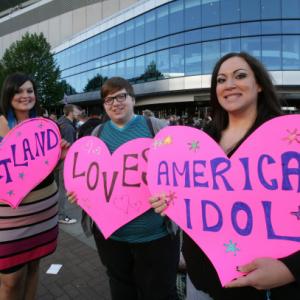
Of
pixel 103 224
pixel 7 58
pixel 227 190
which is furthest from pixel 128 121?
pixel 7 58

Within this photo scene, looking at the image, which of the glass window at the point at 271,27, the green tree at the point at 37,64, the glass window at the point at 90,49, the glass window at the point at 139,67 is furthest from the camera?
the glass window at the point at 90,49

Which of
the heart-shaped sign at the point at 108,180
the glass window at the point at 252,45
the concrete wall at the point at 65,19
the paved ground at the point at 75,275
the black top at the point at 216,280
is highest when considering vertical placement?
the concrete wall at the point at 65,19

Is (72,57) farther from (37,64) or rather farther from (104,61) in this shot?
(37,64)

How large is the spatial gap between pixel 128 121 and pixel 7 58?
28.6 m

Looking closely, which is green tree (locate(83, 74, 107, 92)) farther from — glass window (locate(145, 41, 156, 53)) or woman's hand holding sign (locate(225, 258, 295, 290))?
woman's hand holding sign (locate(225, 258, 295, 290))

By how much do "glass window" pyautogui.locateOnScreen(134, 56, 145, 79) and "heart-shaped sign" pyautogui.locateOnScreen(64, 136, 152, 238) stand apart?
25494 mm

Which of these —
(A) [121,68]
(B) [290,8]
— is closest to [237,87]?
(B) [290,8]

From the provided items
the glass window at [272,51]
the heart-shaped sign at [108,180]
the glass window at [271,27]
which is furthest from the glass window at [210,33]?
the heart-shaped sign at [108,180]

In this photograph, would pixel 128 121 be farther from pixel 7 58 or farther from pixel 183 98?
pixel 7 58

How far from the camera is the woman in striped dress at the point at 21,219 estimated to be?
211 centimetres

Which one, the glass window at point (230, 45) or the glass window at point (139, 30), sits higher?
the glass window at point (139, 30)

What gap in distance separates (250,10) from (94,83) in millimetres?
17469

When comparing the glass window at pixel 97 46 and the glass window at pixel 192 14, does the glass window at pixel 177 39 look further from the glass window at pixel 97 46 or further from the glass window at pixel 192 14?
the glass window at pixel 97 46

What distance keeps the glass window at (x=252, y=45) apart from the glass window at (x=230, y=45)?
35 centimetres
